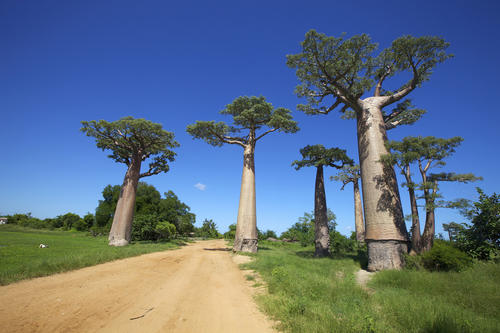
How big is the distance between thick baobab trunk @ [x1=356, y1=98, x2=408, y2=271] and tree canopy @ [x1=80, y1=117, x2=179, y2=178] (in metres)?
15.3

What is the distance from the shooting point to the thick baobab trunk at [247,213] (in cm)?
1491

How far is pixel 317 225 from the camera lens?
1506cm

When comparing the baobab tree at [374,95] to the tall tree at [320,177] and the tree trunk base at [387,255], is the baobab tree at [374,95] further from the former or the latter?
the tall tree at [320,177]

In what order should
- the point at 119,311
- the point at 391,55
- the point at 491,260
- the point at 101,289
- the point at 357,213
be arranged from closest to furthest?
1. the point at 119,311
2. the point at 101,289
3. the point at 491,260
4. the point at 391,55
5. the point at 357,213

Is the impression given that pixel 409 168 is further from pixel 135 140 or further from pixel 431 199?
pixel 135 140

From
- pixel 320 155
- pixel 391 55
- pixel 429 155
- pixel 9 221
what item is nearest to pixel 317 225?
pixel 320 155

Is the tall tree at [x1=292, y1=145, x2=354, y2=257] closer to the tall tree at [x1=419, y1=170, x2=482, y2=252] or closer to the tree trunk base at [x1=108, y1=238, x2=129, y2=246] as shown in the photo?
the tall tree at [x1=419, y1=170, x2=482, y2=252]

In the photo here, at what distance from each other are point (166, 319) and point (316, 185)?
14.3 metres

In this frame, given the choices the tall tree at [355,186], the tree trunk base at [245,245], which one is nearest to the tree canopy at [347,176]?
the tall tree at [355,186]

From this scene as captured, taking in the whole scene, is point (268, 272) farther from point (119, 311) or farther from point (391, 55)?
point (391, 55)

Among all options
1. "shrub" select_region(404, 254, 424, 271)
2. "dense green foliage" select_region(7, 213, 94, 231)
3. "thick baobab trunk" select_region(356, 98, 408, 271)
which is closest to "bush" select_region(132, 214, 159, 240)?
"thick baobab trunk" select_region(356, 98, 408, 271)

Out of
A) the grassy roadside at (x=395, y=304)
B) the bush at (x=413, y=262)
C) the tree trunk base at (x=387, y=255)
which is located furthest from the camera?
the tree trunk base at (x=387, y=255)

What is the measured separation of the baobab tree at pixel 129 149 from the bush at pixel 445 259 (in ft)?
60.5

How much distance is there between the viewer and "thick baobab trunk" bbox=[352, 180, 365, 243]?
22.0m
